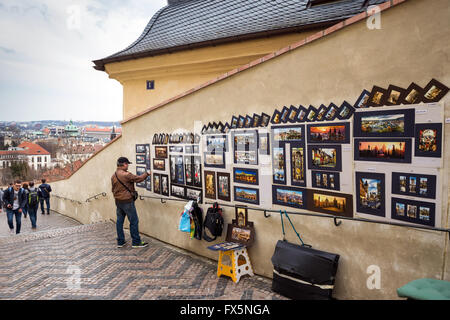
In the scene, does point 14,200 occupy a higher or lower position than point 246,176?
lower

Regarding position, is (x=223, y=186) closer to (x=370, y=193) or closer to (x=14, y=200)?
(x=370, y=193)

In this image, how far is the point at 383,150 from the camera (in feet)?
11.2

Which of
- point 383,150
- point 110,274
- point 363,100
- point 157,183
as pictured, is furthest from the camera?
point 157,183

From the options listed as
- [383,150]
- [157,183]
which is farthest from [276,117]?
[157,183]

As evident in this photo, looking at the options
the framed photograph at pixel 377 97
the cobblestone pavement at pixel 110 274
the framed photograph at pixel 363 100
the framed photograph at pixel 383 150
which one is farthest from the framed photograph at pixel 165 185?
the framed photograph at pixel 377 97

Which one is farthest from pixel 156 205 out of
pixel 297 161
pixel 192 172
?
pixel 297 161

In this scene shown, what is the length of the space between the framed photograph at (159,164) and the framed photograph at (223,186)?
1.77 meters

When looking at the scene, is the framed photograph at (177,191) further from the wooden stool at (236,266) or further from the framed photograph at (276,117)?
the framed photograph at (276,117)

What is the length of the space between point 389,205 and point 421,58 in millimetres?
1548

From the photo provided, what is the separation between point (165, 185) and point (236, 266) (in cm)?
270
